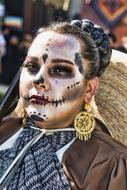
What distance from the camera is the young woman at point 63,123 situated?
9.07 feet

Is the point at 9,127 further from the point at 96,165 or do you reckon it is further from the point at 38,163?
the point at 96,165

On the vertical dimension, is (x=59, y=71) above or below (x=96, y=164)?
above

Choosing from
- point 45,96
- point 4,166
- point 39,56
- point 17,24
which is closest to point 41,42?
point 39,56

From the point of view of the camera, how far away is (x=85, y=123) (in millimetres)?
2930

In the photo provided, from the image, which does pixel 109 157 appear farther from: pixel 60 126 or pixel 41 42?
pixel 41 42

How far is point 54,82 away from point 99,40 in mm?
316

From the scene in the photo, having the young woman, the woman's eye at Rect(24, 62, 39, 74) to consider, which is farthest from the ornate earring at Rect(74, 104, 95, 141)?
the woman's eye at Rect(24, 62, 39, 74)

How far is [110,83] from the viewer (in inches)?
133

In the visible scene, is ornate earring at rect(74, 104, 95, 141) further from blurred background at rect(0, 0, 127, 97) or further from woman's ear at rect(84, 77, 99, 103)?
blurred background at rect(0, 0, 127, 97)

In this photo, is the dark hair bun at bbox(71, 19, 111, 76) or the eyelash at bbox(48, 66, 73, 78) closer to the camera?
the eyelash at bbox(48, 66, 73, 78)

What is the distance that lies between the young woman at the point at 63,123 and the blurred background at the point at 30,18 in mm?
9621

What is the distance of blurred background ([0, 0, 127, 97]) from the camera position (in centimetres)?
1311

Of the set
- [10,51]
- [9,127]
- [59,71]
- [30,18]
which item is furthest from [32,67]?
[30,18]

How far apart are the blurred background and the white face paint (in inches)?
380
